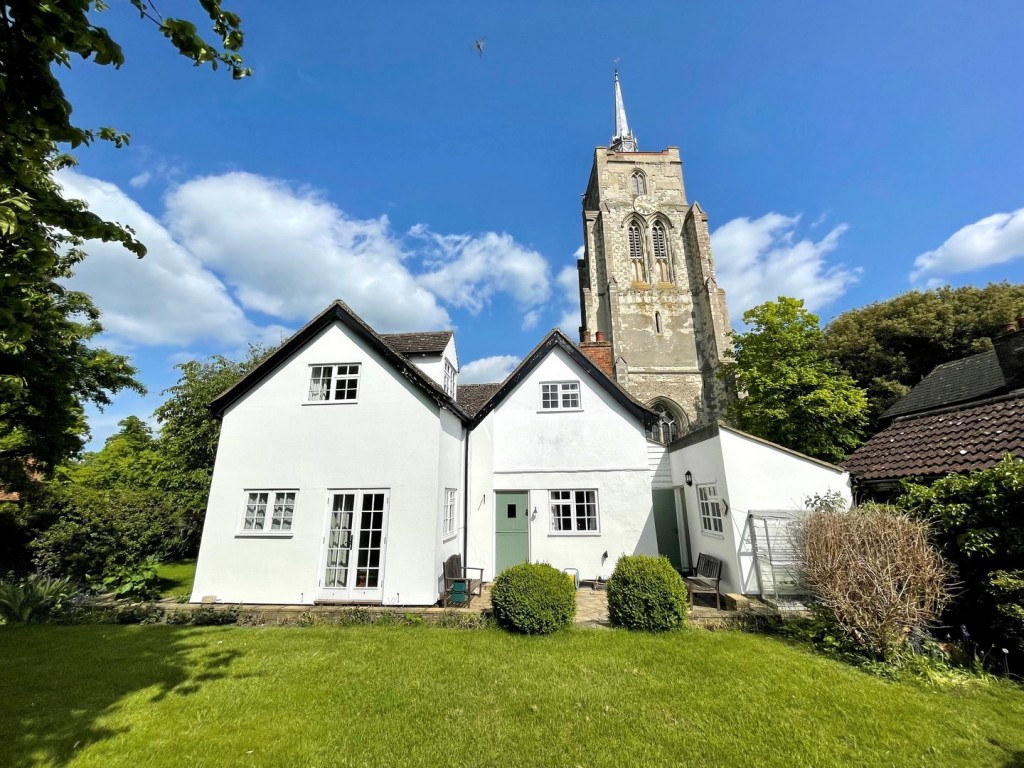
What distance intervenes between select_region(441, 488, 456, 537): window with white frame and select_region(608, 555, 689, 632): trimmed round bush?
4.56m

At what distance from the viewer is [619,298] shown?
34438 millimetres

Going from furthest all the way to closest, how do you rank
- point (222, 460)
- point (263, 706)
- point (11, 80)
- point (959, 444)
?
point (222, 460) → point (959, 444) → point (263, 706) → point (11, 80)

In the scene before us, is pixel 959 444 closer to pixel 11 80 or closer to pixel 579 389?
pixel 579 389

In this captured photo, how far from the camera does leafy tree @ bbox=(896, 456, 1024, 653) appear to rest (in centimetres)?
605

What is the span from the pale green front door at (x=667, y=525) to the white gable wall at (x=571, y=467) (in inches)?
47.1

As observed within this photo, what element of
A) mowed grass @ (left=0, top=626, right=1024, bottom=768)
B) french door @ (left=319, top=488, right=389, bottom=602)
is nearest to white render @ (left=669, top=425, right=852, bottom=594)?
mowed grass @ (left=0, top=626, right=1024, bottom=768)

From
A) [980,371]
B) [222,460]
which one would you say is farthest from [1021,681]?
[222,460]

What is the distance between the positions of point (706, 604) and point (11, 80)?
12644 millimetres

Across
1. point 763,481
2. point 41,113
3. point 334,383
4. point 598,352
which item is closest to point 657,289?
point 598,352

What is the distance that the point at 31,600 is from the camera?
30.5 feet

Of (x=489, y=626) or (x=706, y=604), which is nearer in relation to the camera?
(x=489, y=626)

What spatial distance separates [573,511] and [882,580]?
24.7 feet

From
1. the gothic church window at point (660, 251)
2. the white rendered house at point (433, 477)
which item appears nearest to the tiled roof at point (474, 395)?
the white rendered house at point (433, 477)

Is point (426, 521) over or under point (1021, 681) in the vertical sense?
over
